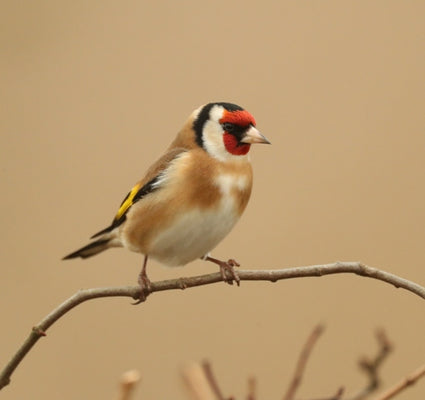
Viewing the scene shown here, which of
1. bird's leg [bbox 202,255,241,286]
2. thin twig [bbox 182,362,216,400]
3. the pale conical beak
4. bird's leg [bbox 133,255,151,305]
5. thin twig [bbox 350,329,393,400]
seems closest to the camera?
thin twig [bbox 182,362,216,400]

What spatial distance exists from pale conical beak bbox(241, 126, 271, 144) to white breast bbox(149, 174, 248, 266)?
9 cm

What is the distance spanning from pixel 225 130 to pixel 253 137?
0.28ft

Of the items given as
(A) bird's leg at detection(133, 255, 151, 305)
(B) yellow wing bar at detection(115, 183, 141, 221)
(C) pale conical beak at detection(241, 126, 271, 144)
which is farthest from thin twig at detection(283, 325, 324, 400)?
(B) yellow wing bar at detection(115, 183, 141, 221)

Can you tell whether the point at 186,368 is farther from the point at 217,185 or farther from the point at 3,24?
the point at 3,24

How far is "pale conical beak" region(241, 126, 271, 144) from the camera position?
140 cm

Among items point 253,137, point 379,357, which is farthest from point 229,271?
point 379,357

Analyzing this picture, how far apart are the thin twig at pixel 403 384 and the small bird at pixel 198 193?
94 cm

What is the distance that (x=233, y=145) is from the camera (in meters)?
1.50

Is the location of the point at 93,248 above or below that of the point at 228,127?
below

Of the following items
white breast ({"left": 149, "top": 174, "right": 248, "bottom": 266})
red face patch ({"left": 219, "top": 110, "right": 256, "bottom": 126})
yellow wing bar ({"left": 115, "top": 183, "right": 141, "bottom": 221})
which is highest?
red face patch ({"left": 219, "top": 110, "right": 256, "bottom": 126})

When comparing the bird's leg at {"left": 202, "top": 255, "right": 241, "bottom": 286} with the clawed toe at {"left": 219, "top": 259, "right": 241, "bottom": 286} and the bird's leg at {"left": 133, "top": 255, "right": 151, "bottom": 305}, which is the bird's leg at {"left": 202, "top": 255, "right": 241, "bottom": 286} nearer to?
the clawed toe at {"left": 219, "top": 259, "right": 241, "bottom": 286}

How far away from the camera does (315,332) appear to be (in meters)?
0.58

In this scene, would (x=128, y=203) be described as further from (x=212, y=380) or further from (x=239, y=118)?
(x=212, y=380)

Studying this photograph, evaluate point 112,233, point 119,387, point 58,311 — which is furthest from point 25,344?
point 112,233
